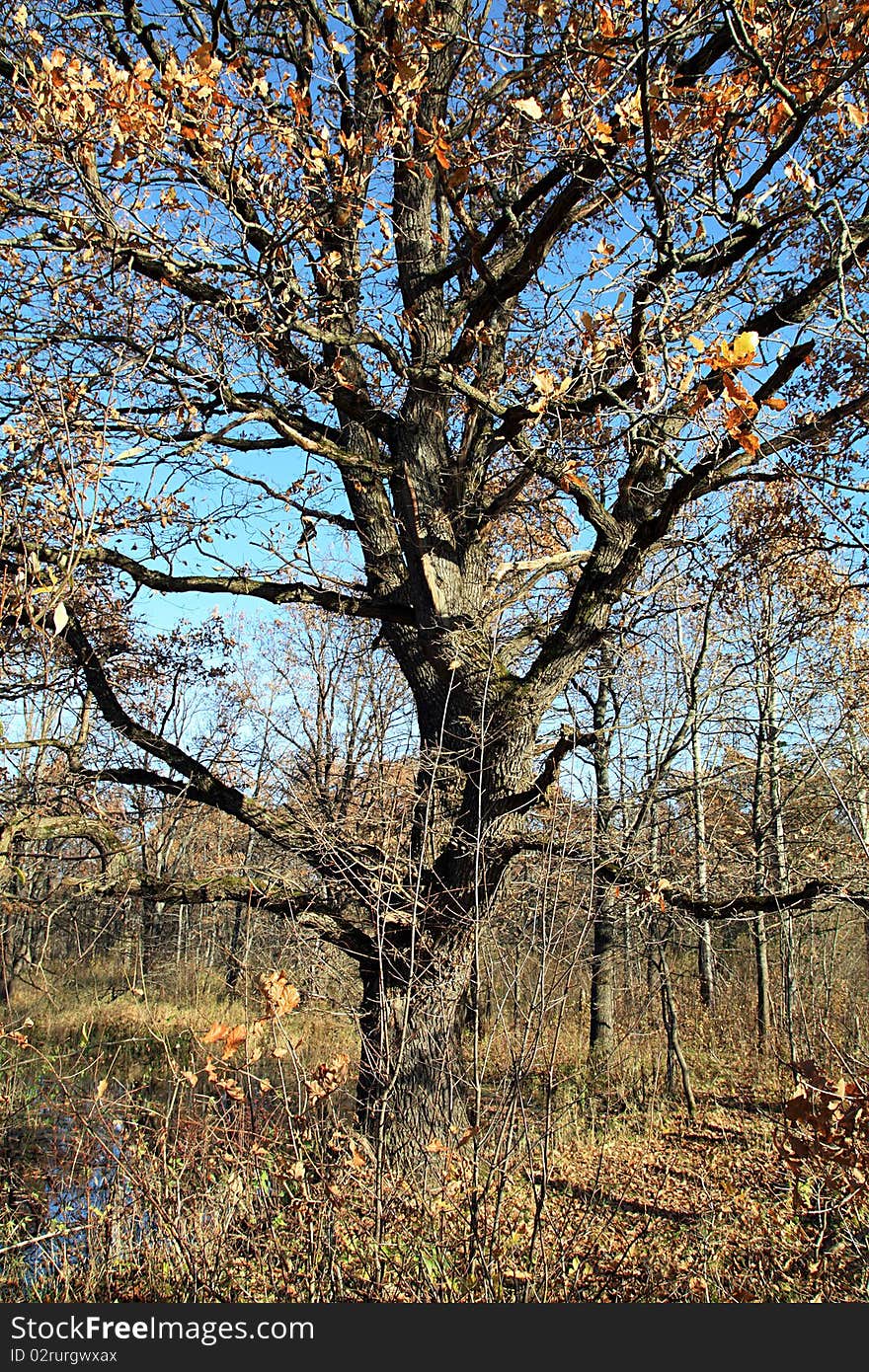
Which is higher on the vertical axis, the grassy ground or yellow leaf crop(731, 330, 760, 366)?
yellow leaf crop(731, 330, 760, 366)

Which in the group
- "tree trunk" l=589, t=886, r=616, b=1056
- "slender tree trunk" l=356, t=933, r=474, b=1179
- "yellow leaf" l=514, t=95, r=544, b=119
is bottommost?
"tree trunk" l=589, t=886, r=616, b=1056

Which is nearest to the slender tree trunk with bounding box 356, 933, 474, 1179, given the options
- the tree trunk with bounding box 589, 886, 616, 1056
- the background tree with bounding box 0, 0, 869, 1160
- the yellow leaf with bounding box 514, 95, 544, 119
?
the background tree with bounding box 0, 0, 869, 1160

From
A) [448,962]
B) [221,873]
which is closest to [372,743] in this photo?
[221,873]

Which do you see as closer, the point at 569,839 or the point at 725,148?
the point at 569,839

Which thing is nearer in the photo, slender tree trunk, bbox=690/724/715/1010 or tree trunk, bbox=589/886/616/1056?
slender tree trunk, bbox=690/724/715/1010

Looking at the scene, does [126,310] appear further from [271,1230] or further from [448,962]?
[271,1230]

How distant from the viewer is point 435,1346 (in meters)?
2.99

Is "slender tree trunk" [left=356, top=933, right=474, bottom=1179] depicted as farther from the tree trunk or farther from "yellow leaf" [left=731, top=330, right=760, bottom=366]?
the tree trunk

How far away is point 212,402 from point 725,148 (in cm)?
385

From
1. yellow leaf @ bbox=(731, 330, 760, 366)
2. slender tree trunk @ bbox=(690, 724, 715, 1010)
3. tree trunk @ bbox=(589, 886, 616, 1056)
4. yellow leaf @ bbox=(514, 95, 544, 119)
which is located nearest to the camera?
yellow leaf @ bbox=(731, 330, 760, 366)

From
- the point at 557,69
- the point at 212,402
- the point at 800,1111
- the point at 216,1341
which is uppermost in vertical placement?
the point at 557,69

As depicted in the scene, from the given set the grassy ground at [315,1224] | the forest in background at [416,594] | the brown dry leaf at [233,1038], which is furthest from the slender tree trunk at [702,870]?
the brown dry leaf at [233,1038]

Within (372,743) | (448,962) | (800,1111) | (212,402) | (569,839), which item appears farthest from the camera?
(372,743)

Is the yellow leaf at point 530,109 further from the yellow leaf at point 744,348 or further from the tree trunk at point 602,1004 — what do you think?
the tree trunk at point 602,1004
